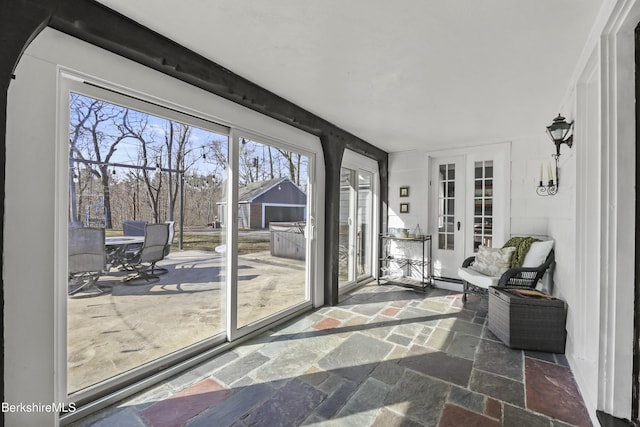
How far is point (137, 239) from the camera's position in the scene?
2045 mm

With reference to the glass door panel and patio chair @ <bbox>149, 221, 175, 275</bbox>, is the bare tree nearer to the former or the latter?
patio chair @ <bbox>149, 221, 175, 275</bbox>

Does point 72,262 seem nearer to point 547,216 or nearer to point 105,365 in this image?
point 105,365

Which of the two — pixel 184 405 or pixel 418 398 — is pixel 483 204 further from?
pixel 184 405

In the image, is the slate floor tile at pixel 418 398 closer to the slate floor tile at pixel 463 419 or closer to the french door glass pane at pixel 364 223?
the slate floor tile at pixel 463 419

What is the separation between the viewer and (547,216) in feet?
11.7

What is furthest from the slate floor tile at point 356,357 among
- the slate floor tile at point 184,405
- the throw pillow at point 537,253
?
the throw pillow at point 537,253

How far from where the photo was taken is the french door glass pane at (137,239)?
175 centimetres

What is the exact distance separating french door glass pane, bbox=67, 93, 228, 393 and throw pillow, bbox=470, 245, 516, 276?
→ 3148 mm

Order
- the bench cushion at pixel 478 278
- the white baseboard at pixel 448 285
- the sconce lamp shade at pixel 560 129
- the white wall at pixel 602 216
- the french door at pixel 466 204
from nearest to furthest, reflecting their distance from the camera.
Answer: the white wall at pixel 602 216 < the sconce lamp shade at pixel 560 129 < the bench cushion at pixel 478 278 < the french door at pixel 466 204 < the white baseboard at pixel 448 285

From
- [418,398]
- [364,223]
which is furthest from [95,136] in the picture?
[364,223]

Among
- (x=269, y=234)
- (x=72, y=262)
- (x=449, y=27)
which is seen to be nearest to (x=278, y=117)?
(x=269, y=234)

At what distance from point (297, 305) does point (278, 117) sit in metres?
2.11

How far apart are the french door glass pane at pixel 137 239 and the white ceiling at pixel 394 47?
706mm

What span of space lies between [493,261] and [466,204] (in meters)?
1.14
